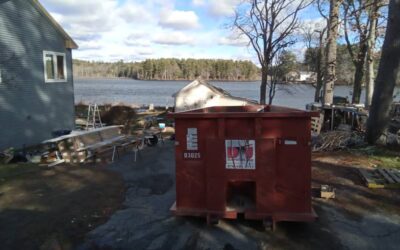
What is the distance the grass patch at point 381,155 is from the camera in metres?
9.26

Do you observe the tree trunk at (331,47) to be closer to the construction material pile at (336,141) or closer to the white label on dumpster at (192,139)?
the construction material pile at (336,141)

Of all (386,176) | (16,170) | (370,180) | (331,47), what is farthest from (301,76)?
(16,170)

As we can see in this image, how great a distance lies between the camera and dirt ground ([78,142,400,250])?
4.96 m

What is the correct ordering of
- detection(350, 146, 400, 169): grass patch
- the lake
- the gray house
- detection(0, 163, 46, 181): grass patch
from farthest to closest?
the lake
the gray house
detection(350, 146, 400, 169): grass patch
detection(0, 163, 46, 181): grass patch

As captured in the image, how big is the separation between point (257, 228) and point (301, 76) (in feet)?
163

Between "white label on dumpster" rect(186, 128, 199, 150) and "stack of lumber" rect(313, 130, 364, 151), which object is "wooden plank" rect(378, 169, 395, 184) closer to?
"stack of lumber" rect(313, 130, 364, 151)

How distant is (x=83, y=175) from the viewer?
30.1 ft

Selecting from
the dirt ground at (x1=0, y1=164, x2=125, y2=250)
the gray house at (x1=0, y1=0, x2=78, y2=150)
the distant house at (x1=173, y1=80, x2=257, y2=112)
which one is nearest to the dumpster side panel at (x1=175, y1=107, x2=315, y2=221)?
the dirt ground at (x1=0, y1=164, x2=125, y2=250)

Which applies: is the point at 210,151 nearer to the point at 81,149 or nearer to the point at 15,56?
the point at 81,149

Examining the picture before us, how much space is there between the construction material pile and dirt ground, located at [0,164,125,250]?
622 cm

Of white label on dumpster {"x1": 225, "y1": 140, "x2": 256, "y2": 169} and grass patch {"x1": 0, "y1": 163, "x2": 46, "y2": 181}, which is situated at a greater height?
white label on dumpster {"x1": 225, "y1": 140, "x2": 256, "y2": 169}

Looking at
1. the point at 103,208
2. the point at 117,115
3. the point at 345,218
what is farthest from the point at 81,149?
the point at 117,115

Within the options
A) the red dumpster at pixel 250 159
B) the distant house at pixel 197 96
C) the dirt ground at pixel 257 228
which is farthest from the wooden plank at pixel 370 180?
Result: the distant house at pixel 197 96

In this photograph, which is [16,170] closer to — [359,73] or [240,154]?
[240,154]
